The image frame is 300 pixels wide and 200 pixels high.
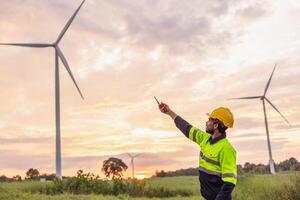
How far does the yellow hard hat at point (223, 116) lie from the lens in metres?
7.44

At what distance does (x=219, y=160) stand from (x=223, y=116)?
2.06 ft

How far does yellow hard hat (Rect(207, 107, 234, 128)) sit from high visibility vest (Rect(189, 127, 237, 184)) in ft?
0.79

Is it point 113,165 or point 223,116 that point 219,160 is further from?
point 113,165

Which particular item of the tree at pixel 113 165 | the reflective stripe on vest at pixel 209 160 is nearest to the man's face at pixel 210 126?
the reflective stripe on vest at pixel 209 160

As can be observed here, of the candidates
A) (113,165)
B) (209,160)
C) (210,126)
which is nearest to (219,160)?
(209,160)

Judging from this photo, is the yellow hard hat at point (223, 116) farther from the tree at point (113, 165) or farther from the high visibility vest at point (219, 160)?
the tree at point (113, 165)

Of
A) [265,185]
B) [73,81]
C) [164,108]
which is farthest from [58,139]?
[164,108]

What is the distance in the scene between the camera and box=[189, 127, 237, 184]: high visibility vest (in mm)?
7137

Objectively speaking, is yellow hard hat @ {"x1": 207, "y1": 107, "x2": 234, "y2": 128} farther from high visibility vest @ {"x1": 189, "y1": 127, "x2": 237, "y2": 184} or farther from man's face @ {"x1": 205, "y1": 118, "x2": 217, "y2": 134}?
high visibility vest @ {"x1": 189, "y1": 127, "x2": 237, "y2": 184}

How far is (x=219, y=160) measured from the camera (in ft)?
24.0

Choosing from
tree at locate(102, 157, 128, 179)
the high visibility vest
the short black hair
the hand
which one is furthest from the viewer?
tree at locate(102, 157, 128, 179)

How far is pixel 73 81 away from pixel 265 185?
55.1 ft

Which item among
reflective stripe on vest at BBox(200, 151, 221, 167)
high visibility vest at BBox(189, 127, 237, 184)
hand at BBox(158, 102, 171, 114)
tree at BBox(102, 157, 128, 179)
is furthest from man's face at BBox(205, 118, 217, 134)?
tree at BBox(102, 157, 128, 179)

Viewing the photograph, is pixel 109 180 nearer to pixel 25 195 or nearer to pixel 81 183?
pixel 81 183
